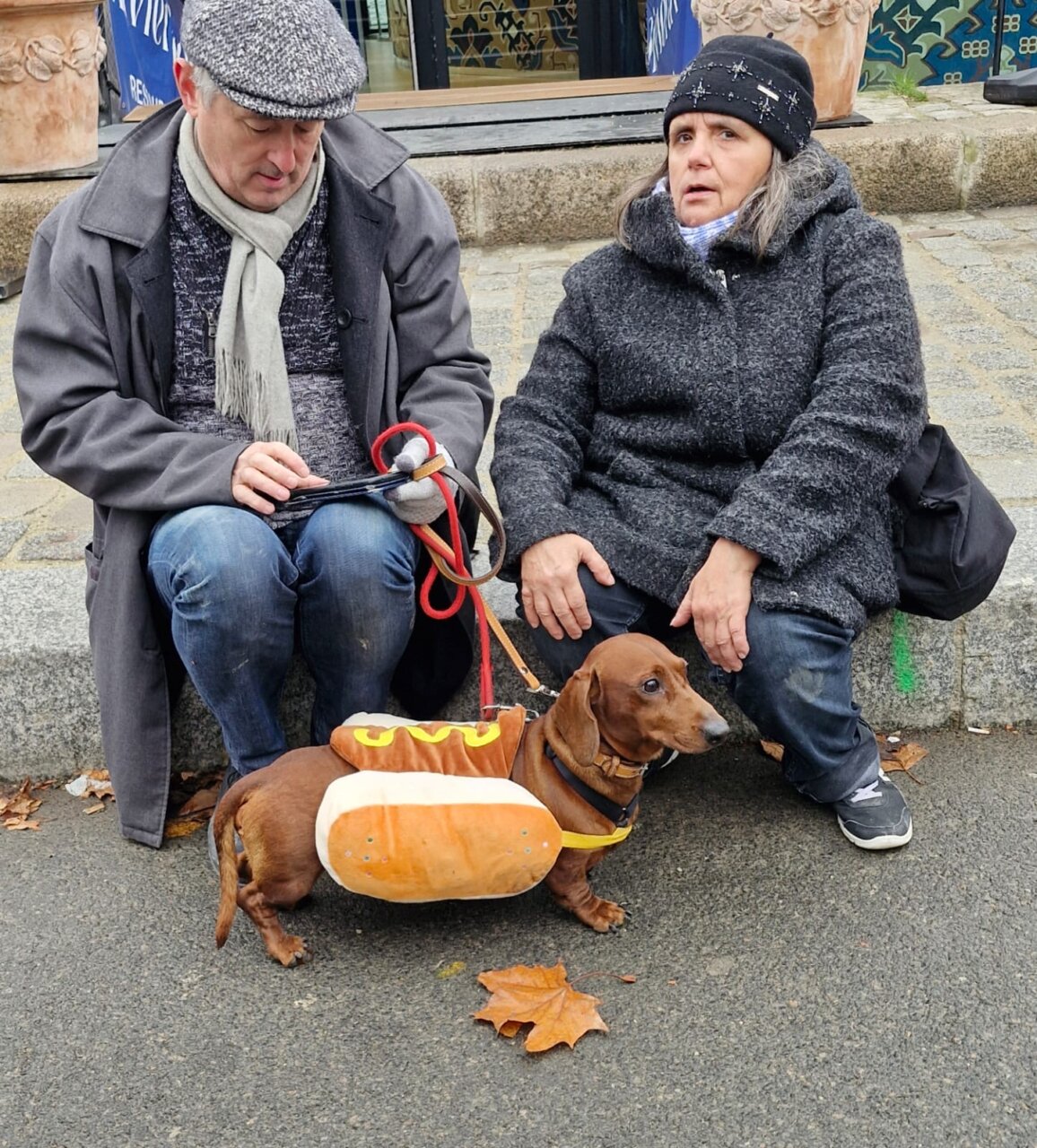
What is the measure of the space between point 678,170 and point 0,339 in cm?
406

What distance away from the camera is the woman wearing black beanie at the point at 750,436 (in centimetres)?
253

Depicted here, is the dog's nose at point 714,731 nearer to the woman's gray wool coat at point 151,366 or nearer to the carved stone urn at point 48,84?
the woman's gray wool coat at point 151,366

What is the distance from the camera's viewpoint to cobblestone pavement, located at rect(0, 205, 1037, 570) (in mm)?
3797

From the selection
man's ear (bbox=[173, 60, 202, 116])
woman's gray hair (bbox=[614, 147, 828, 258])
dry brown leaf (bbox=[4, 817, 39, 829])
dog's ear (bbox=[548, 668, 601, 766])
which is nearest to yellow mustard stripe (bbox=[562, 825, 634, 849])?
dog's ear (bbox=[548, 668, 601, 766])

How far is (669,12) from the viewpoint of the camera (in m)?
8.77

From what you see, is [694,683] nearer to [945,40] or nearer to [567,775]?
[567,775]

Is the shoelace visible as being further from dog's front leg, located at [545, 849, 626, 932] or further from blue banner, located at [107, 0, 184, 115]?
blue banner, located at [107, 0, 184, 115]

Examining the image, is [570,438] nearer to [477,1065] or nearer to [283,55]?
[283,55]

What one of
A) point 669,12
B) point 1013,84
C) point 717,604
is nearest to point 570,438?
point 717,604

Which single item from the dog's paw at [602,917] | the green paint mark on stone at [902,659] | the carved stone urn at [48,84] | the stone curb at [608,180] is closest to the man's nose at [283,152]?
the dog's paw at [602,917]

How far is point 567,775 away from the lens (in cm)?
239

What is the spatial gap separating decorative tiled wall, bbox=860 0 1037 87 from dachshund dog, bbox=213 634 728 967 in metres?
8.52

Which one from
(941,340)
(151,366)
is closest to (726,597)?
(151,366)

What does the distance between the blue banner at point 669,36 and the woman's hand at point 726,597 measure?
5.89 m
